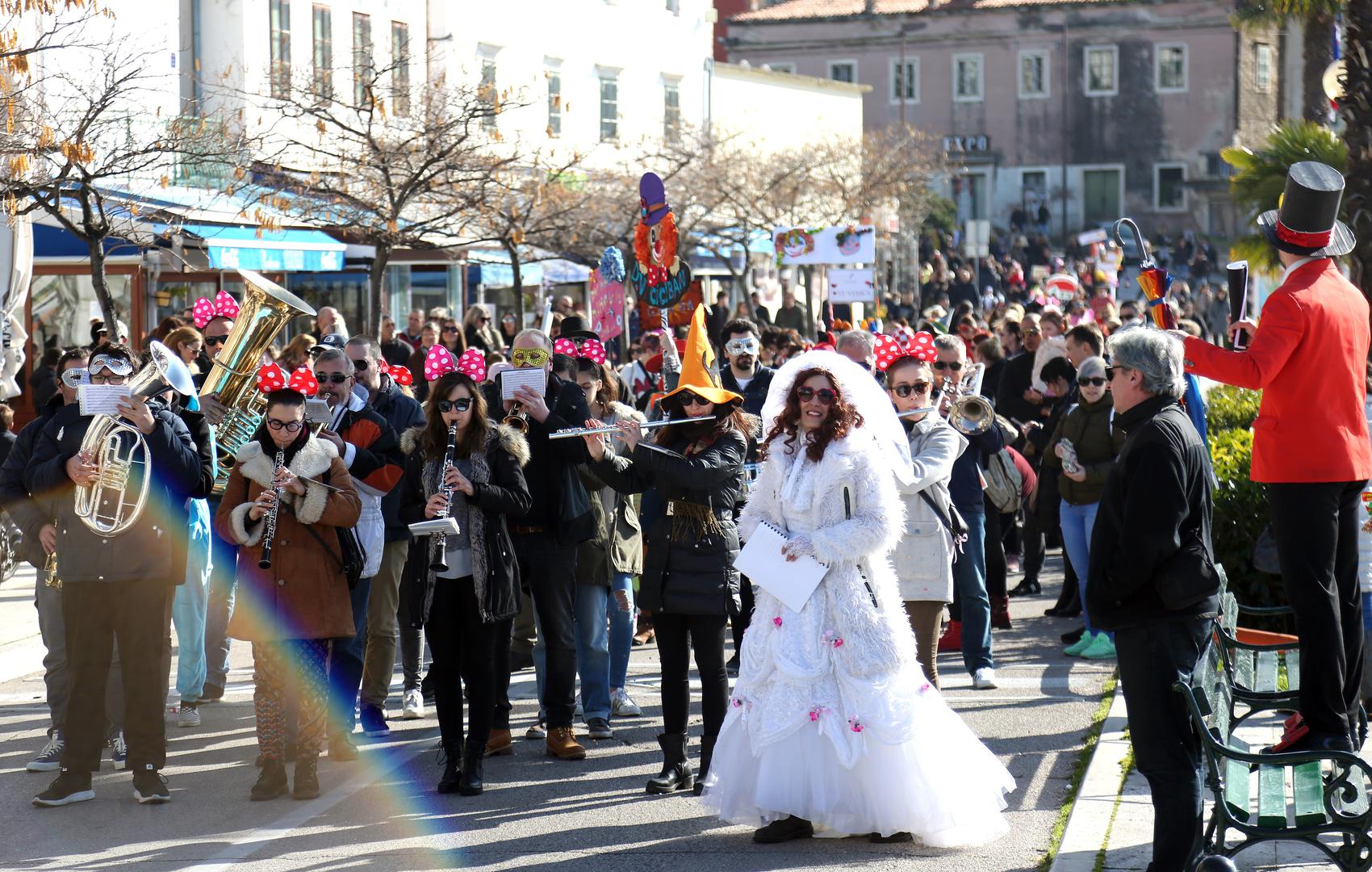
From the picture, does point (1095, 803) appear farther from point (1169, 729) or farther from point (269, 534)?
point (269, 534)

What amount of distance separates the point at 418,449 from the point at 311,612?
2.94 feet

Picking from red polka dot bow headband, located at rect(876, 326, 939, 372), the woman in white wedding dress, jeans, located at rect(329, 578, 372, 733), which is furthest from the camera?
red polka dot bow headband, located at rect(876, 326, 939, 372)

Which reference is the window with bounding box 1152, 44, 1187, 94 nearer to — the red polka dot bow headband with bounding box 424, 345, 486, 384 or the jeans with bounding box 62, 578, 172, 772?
the red polka dot bow headband with bounding box 424, 345, 486, 384

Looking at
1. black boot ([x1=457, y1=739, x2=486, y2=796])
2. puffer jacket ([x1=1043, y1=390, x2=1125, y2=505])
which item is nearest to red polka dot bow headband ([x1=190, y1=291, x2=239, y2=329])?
black boot ([x1=457, y1=739, x2=486, y2=796])

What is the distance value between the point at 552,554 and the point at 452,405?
96cm

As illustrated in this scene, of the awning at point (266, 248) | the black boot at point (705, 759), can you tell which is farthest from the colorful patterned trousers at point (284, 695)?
the awning at point (266, 248)

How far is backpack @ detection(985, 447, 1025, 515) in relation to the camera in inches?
420

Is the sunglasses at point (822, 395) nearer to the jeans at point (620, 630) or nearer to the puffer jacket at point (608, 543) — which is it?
the puffer jacket at point (608, 543)

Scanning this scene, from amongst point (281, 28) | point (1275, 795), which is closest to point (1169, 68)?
point (281, 28)

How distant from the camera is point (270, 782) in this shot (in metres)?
7.52

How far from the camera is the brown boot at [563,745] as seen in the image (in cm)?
809

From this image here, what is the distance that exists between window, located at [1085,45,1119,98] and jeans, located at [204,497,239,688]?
60.1m

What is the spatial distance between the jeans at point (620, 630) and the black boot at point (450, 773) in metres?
1.54

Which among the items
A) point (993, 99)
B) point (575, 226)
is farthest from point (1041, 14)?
point (575, 226)
